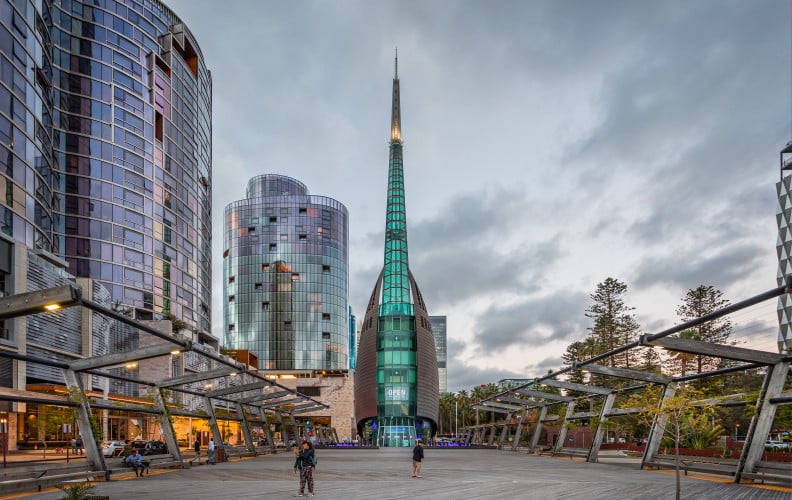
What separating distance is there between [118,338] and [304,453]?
147 ft

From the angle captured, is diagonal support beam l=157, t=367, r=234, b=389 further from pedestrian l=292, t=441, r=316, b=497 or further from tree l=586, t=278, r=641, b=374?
tree l=586, t=278, r=641, b=374

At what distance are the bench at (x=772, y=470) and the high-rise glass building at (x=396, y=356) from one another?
63872 mm

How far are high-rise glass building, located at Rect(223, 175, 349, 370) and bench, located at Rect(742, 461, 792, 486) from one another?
421ft

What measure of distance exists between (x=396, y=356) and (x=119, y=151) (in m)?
41.8

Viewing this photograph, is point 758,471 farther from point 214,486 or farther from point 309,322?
point 309,322

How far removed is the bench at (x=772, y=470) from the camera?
1769 cm

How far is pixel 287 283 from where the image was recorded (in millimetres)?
144875

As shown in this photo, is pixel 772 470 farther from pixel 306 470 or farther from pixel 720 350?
pixel 306 470

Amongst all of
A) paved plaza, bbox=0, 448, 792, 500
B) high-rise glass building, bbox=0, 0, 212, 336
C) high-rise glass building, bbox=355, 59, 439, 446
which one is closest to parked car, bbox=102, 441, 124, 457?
paved plaza, bbox=0, 448, 792, 500

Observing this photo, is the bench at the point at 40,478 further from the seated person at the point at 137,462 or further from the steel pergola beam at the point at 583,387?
the steel pergola beam at the point at 583,387

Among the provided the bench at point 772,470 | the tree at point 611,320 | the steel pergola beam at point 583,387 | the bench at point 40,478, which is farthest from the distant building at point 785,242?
the bench at point 40,478

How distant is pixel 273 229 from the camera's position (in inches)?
5822

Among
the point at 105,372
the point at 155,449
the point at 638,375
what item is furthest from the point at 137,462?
the point at 155,449

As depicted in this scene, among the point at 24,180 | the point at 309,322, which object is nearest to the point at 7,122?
the point at 24,180
